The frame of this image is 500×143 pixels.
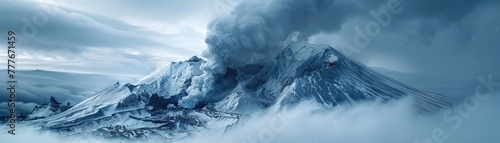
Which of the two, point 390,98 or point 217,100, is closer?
point 217,100

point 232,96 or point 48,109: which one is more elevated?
point 48,109

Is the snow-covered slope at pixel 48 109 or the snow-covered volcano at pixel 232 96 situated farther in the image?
the snow-covered slope at pixel 48 109

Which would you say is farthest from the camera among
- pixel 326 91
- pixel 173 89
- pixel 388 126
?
pixel 173 89

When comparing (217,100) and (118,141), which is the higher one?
(217,100)

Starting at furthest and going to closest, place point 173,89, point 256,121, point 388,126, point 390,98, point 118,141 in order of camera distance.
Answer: point 173,89, point 390,98, point 388,126, point 256,121, point 118,141

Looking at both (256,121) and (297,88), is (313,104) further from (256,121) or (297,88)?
(256,121)

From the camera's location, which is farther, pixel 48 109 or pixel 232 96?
pixel 48 109

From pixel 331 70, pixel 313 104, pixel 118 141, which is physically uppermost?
pixel 331 70

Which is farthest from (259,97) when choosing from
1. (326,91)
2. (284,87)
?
(326,91)
